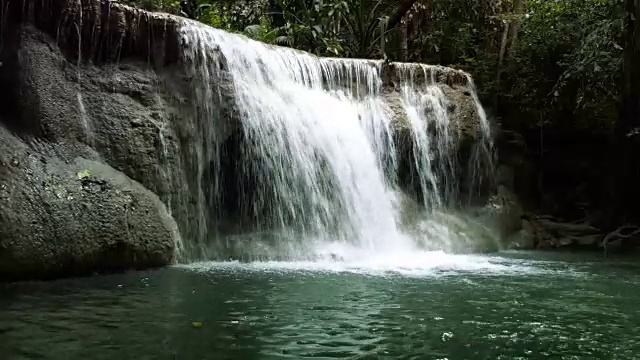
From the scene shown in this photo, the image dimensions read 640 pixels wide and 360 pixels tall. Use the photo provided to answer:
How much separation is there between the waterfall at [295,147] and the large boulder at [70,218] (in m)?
1.38

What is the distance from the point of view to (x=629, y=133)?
40.6 ft

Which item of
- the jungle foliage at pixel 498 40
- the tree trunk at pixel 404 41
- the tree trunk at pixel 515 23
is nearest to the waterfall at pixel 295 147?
the jungle foliage at pixel 498 40

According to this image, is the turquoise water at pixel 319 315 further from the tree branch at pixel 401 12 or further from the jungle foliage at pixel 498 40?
the tree branch at pixel 401 12

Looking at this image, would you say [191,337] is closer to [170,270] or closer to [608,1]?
[170,270]

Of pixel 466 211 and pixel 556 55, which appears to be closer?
pixel 466 211

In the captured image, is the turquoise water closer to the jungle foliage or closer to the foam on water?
the foam on water

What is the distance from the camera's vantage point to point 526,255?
11.3 m

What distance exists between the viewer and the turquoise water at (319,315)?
13.1 ft

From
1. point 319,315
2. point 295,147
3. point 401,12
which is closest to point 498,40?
point 401,12

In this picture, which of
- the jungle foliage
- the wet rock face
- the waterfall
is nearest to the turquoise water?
the wet rock face

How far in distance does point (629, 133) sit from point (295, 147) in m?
6.63

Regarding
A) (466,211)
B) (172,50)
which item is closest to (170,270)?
(172,50)

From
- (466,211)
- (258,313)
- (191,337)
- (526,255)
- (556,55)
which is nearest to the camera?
(191,337)

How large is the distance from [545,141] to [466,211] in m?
3.79
